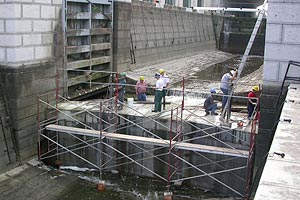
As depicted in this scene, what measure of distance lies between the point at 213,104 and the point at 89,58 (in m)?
6.06

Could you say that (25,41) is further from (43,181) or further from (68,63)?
(43,181)

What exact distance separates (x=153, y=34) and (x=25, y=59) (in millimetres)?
13412

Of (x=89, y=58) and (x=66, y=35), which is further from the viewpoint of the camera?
(x=89, y=58)

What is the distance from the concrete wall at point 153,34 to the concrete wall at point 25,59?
529 cm

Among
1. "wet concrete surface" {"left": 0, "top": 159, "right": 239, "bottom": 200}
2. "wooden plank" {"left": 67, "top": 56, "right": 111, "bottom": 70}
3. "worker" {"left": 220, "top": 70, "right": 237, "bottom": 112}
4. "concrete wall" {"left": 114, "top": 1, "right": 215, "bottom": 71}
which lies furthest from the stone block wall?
"worker" {"left": 220, "top": 70, "right": 237, "bottom": 112}

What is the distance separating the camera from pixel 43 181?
1123 cm

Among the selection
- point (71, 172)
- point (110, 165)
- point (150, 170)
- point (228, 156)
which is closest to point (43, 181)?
point (71, 172)

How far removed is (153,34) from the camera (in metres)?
24.3

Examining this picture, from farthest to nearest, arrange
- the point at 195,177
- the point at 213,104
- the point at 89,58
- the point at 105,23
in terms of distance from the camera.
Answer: the point at 105,23 → the point at 89,58 → the point at 213,104 → the point at 195,177

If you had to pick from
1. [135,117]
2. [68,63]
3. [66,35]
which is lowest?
[135,117]

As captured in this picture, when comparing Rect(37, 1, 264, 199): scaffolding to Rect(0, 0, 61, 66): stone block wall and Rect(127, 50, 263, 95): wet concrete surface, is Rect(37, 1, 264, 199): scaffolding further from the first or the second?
Rect(127, 50, 263, 95): wet concrete surface

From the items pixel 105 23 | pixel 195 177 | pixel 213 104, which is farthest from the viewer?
pixel 105 23

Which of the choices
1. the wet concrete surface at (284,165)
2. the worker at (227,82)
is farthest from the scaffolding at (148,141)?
the wet concrete surface at (284,165)

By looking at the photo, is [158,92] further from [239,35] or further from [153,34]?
[239,35]
